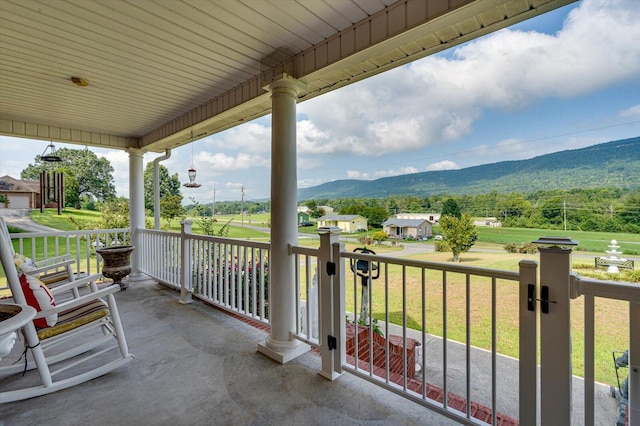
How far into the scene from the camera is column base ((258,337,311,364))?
8.13ft

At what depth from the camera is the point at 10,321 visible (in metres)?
1.14

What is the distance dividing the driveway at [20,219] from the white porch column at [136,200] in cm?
134

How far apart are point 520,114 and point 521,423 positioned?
1.83 m

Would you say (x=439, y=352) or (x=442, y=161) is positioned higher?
(x=442, y=161)

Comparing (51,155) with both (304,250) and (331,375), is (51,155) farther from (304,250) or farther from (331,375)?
(331,375)

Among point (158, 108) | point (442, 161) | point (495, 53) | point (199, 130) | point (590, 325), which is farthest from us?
point (199, 130)

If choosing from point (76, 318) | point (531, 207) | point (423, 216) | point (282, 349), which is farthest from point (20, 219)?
point (531, 207)

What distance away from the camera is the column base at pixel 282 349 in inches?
97.6

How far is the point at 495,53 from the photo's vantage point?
2232 mm

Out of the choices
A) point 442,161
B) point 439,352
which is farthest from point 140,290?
point 442,161

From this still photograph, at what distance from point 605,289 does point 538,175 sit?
899 millimetres

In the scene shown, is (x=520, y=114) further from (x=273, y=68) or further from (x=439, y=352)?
(x=439, y=352)

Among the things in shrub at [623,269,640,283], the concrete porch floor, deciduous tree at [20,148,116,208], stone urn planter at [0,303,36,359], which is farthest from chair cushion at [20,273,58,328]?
deciduous tree at [20,148,116,208]

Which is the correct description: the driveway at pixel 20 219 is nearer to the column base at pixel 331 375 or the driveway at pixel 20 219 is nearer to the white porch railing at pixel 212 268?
the white porch railing at pixel 212 268
